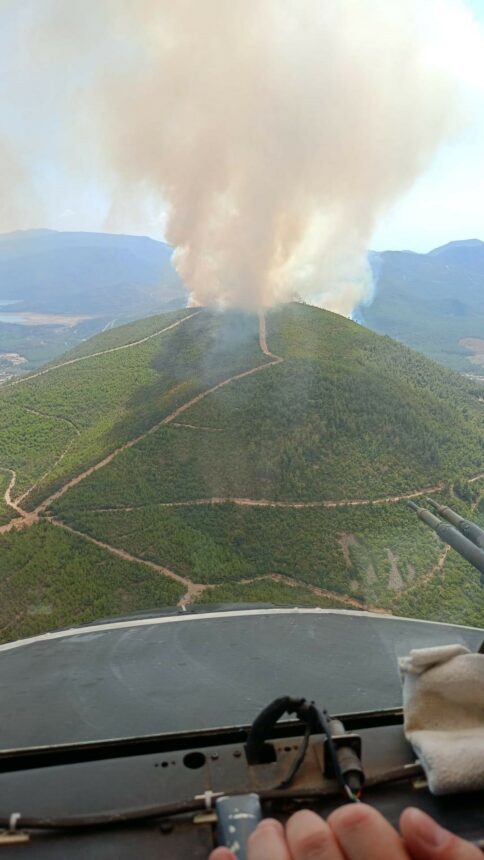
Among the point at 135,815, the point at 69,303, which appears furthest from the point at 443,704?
the point at 69,303

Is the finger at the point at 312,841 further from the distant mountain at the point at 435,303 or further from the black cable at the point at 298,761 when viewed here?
the distant mountain at the point at 435,303

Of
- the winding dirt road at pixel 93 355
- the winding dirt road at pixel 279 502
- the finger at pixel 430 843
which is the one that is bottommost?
the finger at pixel 430 843

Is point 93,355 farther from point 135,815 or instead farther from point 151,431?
point 135,815

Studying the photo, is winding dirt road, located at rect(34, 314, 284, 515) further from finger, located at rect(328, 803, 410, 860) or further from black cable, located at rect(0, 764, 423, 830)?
finger, located at rect(328, 803, 410, 860)

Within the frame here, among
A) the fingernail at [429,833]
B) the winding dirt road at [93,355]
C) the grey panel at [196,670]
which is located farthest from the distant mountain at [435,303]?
the fingernail at [429,833]

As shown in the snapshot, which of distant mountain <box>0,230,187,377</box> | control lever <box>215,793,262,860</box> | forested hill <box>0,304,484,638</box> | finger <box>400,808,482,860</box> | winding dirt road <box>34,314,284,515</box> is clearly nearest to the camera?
finger <box>400,808,482,860</box>

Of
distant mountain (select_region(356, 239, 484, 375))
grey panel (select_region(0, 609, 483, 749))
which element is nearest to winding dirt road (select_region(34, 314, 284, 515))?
grey panel (select_region(0, 609, 483, 749))
